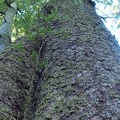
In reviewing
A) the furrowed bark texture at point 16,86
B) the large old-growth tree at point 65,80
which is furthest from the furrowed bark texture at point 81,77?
the furrowed bark texture at point 16,86

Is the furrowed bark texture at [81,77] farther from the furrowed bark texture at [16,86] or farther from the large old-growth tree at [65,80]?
the furrowed bark texture at [16,86]

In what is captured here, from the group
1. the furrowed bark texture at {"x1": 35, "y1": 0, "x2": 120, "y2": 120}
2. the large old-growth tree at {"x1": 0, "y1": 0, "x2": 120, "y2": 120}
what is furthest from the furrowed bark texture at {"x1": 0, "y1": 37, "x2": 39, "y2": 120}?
the furrowed bark texture at {"x1": 35, "y1": 0, "x2": 120, "y2": 120}

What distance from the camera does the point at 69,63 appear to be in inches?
102

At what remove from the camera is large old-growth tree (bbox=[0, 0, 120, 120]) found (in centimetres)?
191

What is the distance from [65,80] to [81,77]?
153 mm

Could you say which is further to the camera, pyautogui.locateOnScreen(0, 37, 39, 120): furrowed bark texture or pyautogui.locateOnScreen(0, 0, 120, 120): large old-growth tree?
pyautogui.locateOnScreen(0, 37, 39, 120): furrowed bark texture

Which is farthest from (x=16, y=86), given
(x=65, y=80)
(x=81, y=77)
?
(x=81, y=77)

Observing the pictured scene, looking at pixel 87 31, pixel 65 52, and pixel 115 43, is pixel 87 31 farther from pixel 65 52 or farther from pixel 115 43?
pixel 65 52

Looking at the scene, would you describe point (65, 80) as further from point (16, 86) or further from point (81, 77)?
point (16, 86)

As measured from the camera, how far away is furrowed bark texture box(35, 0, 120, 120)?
1.88 metres

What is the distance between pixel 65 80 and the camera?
2.30 meters

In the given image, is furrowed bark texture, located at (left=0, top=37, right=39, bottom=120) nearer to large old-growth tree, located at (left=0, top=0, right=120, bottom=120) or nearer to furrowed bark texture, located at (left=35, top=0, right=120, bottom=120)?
large old-growth tree, located at (left=0, top=0, right=120, bottom=120)

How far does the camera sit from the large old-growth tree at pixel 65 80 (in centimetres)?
191

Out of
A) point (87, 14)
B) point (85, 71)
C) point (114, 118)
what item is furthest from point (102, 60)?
point (87, 14)
